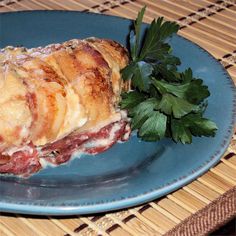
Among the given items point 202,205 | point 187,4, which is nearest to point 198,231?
point 202,205

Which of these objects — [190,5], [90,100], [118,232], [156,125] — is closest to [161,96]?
[156,125]

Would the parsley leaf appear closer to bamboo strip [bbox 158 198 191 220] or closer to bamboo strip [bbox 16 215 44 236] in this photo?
bamboo strip [bbox 158 198 191 220]

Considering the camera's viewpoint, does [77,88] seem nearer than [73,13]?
Yes

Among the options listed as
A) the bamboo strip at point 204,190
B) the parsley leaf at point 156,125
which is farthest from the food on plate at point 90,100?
the bamboo strip at point 204,190

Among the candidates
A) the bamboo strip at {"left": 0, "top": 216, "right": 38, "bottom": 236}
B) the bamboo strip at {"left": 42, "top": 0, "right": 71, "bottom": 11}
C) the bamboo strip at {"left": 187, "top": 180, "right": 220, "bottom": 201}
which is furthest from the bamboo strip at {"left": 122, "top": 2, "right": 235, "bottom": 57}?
the bamboo strip at {"left": 0, "top": 216, "right": 38, "bottom": 236}

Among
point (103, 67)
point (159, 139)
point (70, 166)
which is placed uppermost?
point (103, 67)

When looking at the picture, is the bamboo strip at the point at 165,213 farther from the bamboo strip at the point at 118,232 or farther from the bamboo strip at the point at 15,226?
the bamboo strip at the point at 15,226

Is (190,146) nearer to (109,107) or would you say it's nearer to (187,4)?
(109,107)
